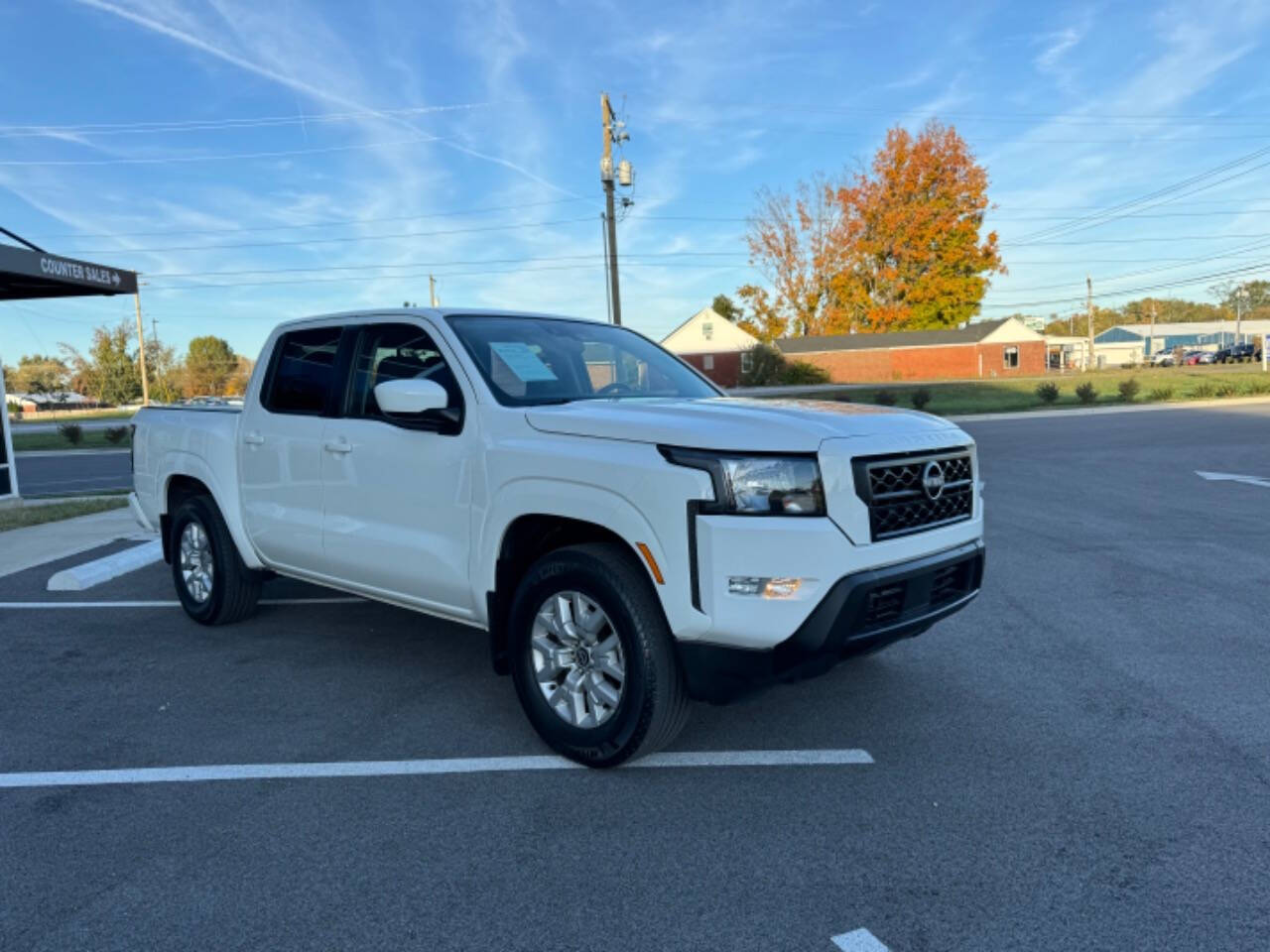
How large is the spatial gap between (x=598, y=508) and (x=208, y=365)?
360 ft

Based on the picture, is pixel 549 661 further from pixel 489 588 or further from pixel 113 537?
pixel 113 537

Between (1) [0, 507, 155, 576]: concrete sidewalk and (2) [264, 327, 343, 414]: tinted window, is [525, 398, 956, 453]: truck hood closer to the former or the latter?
(2) [264, 327, 343, 414]: tinted window

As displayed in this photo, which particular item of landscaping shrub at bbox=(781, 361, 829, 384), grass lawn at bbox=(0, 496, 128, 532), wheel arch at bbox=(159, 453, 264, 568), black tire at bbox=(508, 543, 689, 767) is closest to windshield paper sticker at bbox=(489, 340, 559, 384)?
black tire at bbox=(508, 543, 689, 767)

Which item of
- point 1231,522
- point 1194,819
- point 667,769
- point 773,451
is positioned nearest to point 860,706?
point 667,769

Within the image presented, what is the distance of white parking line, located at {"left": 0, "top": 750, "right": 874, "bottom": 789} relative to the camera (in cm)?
361

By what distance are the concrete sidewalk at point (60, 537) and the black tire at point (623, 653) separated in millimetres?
6544

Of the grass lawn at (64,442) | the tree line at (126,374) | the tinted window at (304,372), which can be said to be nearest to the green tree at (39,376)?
the tree line at (126,374)

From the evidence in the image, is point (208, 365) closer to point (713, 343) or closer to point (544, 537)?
point (713, 343)

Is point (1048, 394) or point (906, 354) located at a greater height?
point (906, 354)

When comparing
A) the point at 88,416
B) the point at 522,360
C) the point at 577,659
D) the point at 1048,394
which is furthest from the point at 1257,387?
the point at 88,416

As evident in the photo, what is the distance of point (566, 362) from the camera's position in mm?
4496

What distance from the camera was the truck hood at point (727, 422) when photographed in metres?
3.20

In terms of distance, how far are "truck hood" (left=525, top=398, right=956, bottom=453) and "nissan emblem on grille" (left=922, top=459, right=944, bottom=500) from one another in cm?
15

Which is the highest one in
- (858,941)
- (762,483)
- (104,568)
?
(762,483)
